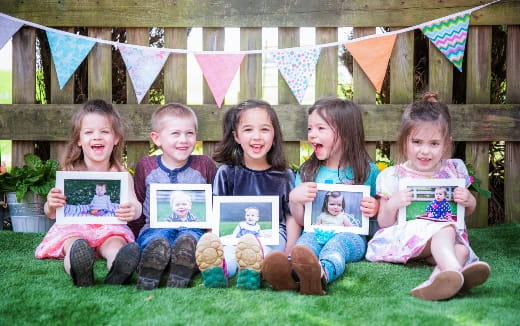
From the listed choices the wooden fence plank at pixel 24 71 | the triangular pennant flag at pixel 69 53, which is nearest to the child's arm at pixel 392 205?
the triangular pennant flag at pixel 69 53

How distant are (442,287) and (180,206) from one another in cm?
139

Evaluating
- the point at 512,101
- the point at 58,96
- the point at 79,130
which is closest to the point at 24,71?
the point at 58,96

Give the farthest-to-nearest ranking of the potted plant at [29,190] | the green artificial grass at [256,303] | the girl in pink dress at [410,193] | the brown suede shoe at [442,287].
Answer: the potted plant at [29,190] → the girl in pink dress at [410,193] → the brown suede shoe at [442,287] → the green artificial grass at [256,303]

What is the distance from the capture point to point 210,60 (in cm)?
376

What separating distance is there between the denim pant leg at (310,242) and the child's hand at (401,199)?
0.44 m

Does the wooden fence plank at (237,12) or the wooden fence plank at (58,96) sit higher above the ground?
the wooden fence plank at (237,12)

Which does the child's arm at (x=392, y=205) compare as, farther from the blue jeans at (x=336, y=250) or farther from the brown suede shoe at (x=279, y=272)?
the brown suede shoe at (x=279, y=272)

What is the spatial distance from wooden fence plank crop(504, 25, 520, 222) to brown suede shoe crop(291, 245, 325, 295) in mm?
2341

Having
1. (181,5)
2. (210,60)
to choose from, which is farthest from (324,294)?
(181,5)

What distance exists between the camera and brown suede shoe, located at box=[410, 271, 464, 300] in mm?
2055

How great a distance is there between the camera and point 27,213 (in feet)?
11.6

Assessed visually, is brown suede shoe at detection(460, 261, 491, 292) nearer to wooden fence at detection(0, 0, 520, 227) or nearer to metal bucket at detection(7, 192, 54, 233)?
wooden fence at detection(0, 0, 520, 227)

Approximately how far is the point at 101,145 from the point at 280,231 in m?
1.10

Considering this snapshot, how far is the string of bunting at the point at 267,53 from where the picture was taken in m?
3.73
